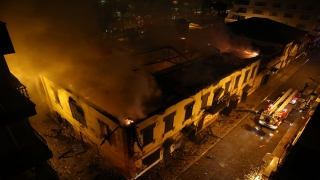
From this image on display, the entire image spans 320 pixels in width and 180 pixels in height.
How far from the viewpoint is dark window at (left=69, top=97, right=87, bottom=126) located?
13.8 metres

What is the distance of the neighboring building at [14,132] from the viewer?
6875mm

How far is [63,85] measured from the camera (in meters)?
A: 14.5

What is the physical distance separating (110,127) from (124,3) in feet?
112

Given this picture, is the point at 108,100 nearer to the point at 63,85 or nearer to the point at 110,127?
the point at 110,127

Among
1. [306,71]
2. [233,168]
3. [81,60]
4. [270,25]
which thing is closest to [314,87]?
[306,71]

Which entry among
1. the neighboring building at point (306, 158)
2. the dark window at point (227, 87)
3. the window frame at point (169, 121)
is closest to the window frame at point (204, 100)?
the dark window at point (227, 87)

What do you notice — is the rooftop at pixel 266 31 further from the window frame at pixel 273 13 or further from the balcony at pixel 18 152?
the balcony at pixel 18 152

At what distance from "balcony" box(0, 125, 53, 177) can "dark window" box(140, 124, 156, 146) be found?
5.40 metres

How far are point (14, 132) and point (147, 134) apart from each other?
6829 millimetres

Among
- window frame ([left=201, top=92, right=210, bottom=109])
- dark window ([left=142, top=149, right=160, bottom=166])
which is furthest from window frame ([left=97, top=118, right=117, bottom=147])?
window frame ([left=201, top=92, right=210, bottom=109])

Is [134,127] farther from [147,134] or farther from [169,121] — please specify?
[169,121]

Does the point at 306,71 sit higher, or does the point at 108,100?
the point at 108,100

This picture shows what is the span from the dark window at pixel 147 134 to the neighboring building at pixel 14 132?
541 centimetres

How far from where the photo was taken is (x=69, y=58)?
1794 cm
